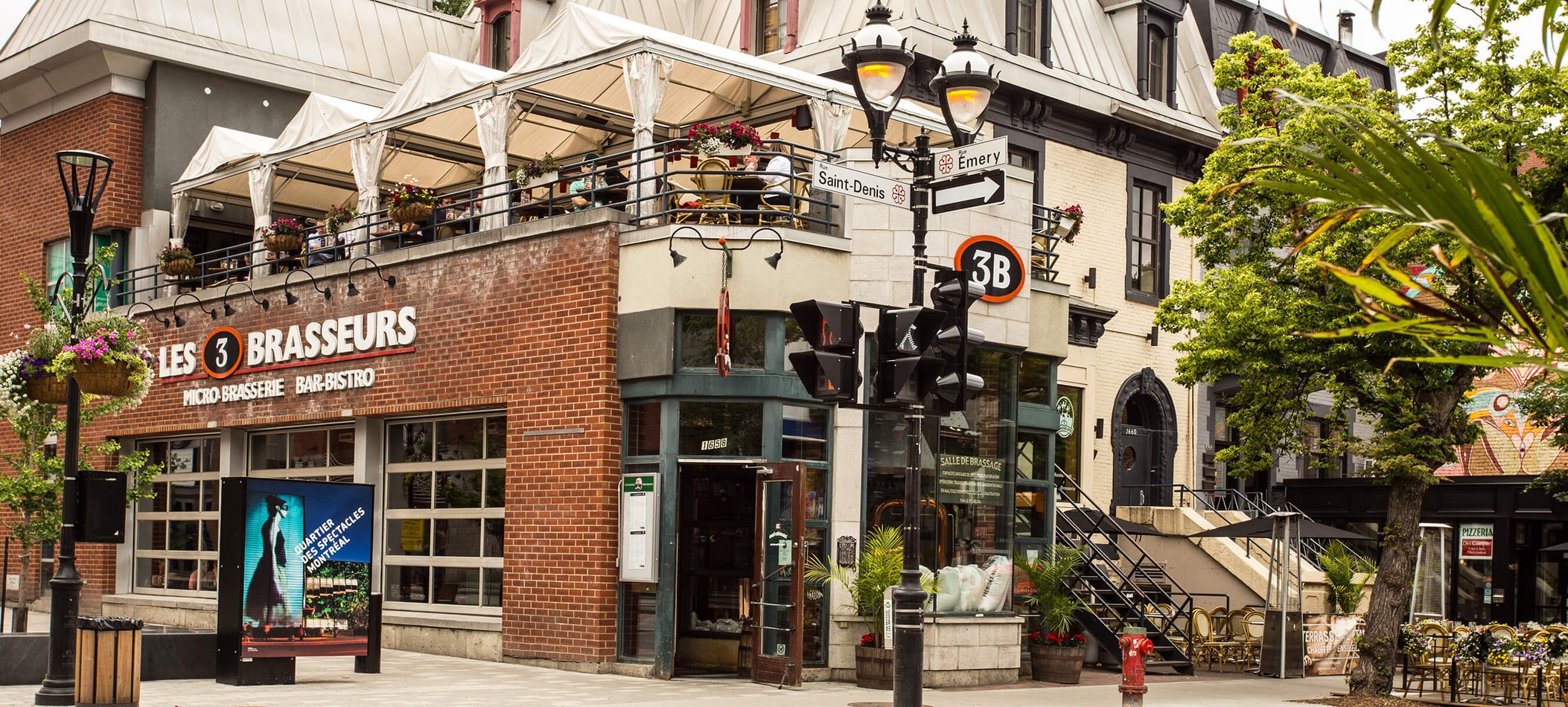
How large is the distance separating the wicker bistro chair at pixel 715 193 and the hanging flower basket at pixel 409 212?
4058 mm

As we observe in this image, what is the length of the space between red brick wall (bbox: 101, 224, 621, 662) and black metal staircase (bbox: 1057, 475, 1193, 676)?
6096mm

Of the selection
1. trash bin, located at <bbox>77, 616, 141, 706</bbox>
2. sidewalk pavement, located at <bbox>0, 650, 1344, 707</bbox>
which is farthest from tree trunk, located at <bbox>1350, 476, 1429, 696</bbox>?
trash bin, located at <bbox>77, 616, 141, 706</bbox>

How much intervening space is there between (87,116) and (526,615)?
14754mm

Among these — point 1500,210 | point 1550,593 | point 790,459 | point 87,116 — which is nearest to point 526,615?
point 790,459

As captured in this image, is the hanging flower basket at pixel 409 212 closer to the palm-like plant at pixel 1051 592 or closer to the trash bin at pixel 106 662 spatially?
the trash bin at pixel 106 662

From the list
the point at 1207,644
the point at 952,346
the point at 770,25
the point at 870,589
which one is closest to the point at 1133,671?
the point at 952,346

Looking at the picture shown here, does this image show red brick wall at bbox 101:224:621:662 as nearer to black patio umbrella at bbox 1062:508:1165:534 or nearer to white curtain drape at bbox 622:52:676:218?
white curtain drape at bbox 622:52:676:218

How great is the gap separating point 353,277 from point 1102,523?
1166 centimetres

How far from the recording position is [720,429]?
17000 millimetres

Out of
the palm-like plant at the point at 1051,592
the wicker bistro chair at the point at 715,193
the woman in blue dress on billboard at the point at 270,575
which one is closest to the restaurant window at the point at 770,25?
the wicker bistro chair at the point at 715,193

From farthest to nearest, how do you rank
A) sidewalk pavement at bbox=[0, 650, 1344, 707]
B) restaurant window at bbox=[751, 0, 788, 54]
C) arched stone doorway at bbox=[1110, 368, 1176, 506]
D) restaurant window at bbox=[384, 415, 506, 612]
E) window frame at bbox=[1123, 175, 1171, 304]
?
window frame at bbox=[1123, 175, 1171, 304], arched stone doorway at bbox=[1110, 368, 1176, 506], restaurant window at bbox=[751, 0, 788, 54], restaurant window at bbox=[384, 415, 506, 612], sidewalk pavement at bbox=[0, 650, 1344, 707]

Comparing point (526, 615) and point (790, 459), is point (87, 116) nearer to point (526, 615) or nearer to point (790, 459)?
point (526, 615)

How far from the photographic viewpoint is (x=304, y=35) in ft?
94.0

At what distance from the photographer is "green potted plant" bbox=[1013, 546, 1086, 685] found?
18.1m
